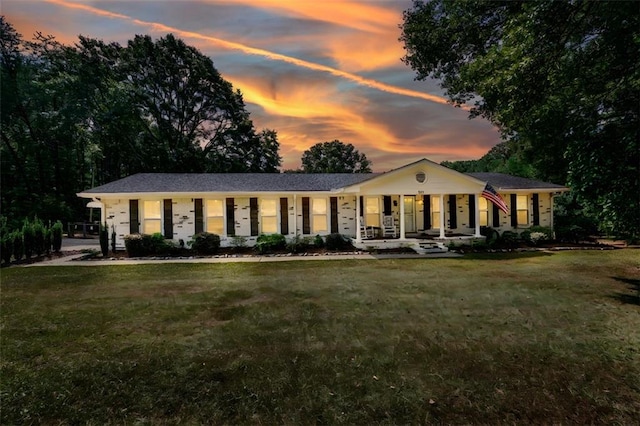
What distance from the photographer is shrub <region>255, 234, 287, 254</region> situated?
15.3 metres

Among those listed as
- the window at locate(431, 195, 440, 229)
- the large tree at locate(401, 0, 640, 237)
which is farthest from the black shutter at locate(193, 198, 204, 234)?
the large tree at locate(401, 0, 640, 237)

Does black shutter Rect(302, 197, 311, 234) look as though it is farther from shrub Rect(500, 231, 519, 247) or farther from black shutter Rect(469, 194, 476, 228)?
shrub Rect(500, 231, 519, 247)

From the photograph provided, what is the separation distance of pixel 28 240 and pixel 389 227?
56.3 ft

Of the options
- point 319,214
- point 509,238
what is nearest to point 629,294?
point 509,238

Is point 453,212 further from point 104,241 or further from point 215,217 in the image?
point 104,241

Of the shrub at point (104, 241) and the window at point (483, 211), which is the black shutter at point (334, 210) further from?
the shrub at point (104, 241)

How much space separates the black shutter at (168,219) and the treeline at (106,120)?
16.2 meters

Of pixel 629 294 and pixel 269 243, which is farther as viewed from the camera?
pixel 269 243

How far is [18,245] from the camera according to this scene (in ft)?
42.9

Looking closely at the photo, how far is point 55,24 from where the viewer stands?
27.6 feet

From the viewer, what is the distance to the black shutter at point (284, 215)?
16.8 metres

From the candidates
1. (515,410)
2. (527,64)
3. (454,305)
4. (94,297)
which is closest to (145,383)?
(515,410)

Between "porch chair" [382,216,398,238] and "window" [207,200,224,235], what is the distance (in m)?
8.86

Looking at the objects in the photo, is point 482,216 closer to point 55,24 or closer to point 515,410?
point 515,410
